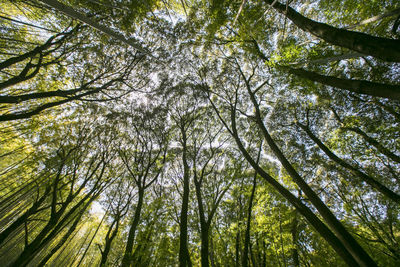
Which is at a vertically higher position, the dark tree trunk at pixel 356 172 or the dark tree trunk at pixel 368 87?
the dark tree trunk at pixel 356 172

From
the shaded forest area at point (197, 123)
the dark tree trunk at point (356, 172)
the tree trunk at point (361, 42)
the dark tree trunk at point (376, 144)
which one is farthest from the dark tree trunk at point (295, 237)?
the tree trunk at point (361, 42)

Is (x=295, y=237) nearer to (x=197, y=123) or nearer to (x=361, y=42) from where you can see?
(x=197, y=123)

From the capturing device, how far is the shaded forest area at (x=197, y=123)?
471 centimetres

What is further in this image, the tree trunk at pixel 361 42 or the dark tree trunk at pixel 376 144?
the dark tree trunk at pixel 376 144

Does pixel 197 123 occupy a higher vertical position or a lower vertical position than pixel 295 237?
higher

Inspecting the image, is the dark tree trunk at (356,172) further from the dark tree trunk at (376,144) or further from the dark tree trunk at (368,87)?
the dark tree trunk at (368,87)

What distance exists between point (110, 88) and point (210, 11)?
4.94m

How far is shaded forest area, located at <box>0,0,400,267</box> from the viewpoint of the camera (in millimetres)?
4707

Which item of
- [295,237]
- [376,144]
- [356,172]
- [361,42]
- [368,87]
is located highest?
[376,144]

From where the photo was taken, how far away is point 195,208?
11008mm

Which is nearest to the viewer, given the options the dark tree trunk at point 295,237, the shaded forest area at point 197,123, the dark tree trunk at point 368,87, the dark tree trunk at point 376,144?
the dark tree trunk at point 368,87

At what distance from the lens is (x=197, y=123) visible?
31.4 feet

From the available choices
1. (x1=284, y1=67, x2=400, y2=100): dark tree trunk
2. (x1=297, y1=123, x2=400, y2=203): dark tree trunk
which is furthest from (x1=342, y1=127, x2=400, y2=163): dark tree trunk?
(x1=284, y1=67, x2=400, y2=100): dark tree trunk

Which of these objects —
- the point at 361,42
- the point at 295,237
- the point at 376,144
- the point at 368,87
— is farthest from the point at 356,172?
the point at 361,42
